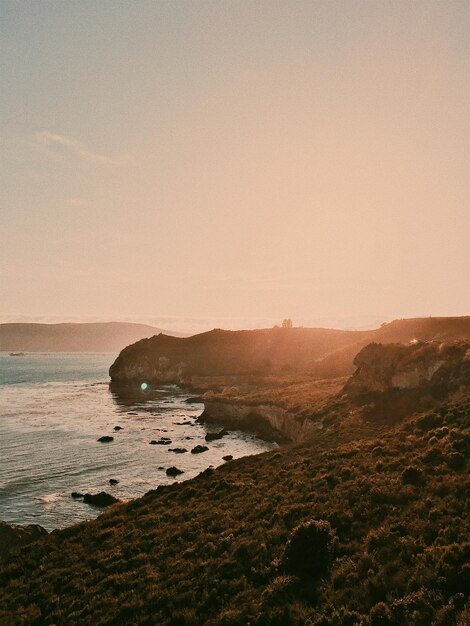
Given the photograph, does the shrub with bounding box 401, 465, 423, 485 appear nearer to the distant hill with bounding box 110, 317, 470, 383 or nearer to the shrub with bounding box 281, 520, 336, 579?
the shrub with bounding box 281, 520, 336, 579

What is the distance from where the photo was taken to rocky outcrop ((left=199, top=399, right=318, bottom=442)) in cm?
6032

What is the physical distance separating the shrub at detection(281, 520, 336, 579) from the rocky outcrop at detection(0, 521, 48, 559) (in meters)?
19.8

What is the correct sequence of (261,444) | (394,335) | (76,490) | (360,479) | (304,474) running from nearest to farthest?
1. (360,479)
2. (304,474)
3. (76,490)
4. (261,444)
5. (394,335)

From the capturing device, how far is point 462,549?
1925 centimetres

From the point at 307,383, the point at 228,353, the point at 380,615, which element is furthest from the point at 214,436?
the point at 228,353

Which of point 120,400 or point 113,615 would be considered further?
point 120,400

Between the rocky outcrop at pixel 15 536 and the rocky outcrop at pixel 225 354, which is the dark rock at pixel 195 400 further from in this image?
the rocky outcrop at pixel 15 536

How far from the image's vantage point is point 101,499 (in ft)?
132

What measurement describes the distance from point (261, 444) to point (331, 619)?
4913 centimetres

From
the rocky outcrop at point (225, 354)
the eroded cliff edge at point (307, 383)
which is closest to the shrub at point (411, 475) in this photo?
the eroded cliff edge at point (307, 383)

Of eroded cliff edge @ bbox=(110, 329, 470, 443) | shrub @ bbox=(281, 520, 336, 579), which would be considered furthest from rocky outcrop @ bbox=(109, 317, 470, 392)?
shrub @ bbox=(281, 520, 336, 579)

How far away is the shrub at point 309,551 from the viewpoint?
21.0m

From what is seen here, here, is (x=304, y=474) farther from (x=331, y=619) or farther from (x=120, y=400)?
(x=120, y=400)

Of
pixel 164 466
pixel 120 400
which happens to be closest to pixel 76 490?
pixel 164 466
